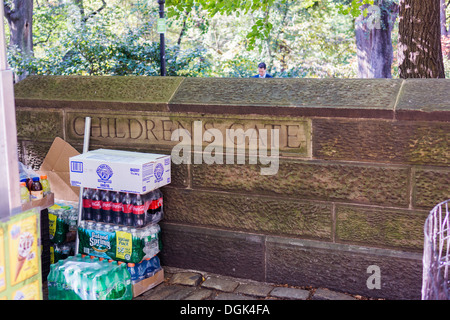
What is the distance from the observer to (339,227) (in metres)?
4.10

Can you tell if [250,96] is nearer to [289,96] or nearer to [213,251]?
[289,96]

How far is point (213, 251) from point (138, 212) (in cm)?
78

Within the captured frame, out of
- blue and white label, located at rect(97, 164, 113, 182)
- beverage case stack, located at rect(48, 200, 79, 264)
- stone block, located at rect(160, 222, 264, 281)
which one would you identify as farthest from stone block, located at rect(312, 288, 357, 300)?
beverage case stack, located at rect(48, 200, 79, 264)

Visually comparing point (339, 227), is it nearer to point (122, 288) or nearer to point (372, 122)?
point (372, 122)

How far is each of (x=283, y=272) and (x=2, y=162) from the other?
246 centimetres

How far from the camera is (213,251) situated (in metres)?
4.55

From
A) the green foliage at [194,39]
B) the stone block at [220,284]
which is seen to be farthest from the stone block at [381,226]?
the green foliage at [194,39]

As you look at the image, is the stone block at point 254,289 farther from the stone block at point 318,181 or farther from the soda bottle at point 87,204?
the soda bottle at point 87,204

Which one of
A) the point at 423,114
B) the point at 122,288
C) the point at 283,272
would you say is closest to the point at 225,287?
the point at 283,272

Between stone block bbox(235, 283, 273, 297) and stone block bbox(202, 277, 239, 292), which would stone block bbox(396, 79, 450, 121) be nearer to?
stone block bbox(235, 283, 273, 297)

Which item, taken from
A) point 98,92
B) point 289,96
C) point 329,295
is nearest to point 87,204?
point 98,92

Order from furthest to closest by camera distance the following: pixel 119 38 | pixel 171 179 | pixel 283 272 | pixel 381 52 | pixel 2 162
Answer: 1. pixel 381 52
2. pixel 119 38
3. pixel 171 179
4. pixel 283 272
5. pixel 2 162

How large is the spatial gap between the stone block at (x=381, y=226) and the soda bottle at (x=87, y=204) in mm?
2038

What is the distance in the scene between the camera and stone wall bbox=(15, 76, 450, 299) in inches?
150
